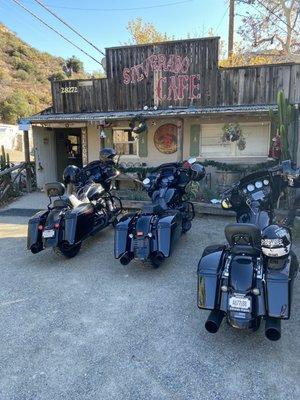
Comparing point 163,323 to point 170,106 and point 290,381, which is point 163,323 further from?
point 170,106

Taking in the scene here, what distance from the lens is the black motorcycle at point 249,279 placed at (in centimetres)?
258

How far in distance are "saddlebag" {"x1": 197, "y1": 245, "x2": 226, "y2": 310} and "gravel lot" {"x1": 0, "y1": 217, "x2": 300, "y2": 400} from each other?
395mm

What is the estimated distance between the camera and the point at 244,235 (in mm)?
3014

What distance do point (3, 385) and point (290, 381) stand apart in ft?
6.78

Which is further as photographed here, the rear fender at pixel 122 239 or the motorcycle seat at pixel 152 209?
the motorcycle seat at pixel 152 209

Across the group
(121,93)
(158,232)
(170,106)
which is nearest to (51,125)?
(121,93)

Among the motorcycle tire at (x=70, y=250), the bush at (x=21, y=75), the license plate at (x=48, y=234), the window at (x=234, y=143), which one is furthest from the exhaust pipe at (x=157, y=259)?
the bush at (x=21, y=75)

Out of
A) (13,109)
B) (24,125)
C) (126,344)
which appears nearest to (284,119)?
(126,344)

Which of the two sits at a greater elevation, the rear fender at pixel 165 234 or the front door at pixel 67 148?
the front door at pixel 67 148

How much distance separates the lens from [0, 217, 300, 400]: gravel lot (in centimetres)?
233

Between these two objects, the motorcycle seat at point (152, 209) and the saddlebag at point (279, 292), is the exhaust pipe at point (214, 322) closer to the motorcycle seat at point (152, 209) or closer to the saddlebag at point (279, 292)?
the saddlebag at point (279, 292)

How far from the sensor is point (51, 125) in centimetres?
1123

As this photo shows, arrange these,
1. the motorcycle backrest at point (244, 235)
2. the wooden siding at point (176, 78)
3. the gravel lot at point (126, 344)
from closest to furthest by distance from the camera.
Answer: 1. the gravel lot at point (126, 344)
2. the motorcycle backrest at point (244, 235)
3. the wooden siding at point (176, 78)

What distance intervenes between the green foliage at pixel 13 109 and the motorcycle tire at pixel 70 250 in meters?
25.0
